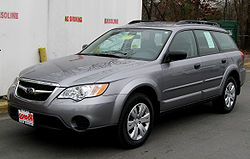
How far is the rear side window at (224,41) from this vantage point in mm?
6906

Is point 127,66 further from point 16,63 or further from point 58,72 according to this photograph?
point 16,63

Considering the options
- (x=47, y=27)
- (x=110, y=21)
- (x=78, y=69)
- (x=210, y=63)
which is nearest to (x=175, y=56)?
(x=210, y=63)

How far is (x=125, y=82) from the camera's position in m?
4.66

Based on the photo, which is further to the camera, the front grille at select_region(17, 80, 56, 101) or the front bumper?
the front grille at select_region(17, 80, 56, 101)

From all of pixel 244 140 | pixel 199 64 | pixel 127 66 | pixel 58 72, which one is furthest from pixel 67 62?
pixel 244 140

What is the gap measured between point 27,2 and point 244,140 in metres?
5.10

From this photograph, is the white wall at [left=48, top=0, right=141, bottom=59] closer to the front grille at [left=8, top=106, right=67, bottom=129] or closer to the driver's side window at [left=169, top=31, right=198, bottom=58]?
the driver's side window at [left=169, top=31, right=198, bottom=58]

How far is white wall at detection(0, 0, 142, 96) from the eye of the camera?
763 centimetres

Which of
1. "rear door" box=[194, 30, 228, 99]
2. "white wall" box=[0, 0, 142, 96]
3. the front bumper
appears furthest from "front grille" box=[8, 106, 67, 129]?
A: "white wall" box=[0, 0, 142, 96]

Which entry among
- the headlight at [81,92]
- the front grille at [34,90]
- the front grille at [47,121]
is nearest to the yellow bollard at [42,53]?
the front grille at [34,90]

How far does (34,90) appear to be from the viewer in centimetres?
456

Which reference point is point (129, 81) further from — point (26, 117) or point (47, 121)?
point (26, 117)

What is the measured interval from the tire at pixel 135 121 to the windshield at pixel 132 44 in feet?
2.55

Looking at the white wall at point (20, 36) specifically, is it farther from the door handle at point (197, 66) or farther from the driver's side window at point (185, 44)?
the door handle at point (197, 66)
